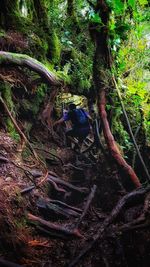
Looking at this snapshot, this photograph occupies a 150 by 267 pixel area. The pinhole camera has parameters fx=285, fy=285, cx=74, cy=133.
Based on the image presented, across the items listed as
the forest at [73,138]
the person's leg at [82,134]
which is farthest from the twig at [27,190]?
the person's leg at [82,134]

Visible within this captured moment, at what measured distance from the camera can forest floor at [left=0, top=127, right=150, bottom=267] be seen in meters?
4.01

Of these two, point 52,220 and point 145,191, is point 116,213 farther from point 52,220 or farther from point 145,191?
point 52,220

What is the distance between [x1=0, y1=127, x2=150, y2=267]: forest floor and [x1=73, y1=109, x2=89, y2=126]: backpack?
1.47m

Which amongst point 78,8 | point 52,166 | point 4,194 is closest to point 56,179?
point 52,166

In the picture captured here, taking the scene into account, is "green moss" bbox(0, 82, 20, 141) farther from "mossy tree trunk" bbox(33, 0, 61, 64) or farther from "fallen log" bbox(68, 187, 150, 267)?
"fallen log" bbox(68, 187, 150, 267)

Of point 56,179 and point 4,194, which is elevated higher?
point 4,194

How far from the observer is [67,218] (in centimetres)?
535

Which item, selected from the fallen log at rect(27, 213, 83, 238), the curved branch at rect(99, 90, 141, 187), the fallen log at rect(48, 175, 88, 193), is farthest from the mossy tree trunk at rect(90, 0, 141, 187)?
the fallen log at rect(27, 213, 83, 238)

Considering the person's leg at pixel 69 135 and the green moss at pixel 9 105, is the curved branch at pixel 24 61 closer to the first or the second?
the green moss at pixel 9 105

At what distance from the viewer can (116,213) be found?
4805 mm

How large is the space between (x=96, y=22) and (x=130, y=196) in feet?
11.3

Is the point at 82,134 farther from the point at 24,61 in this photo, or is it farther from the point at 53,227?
the point at 53,227

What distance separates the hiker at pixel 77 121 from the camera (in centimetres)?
785

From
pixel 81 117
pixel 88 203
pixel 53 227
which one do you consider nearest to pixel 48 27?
pixel 81 117
